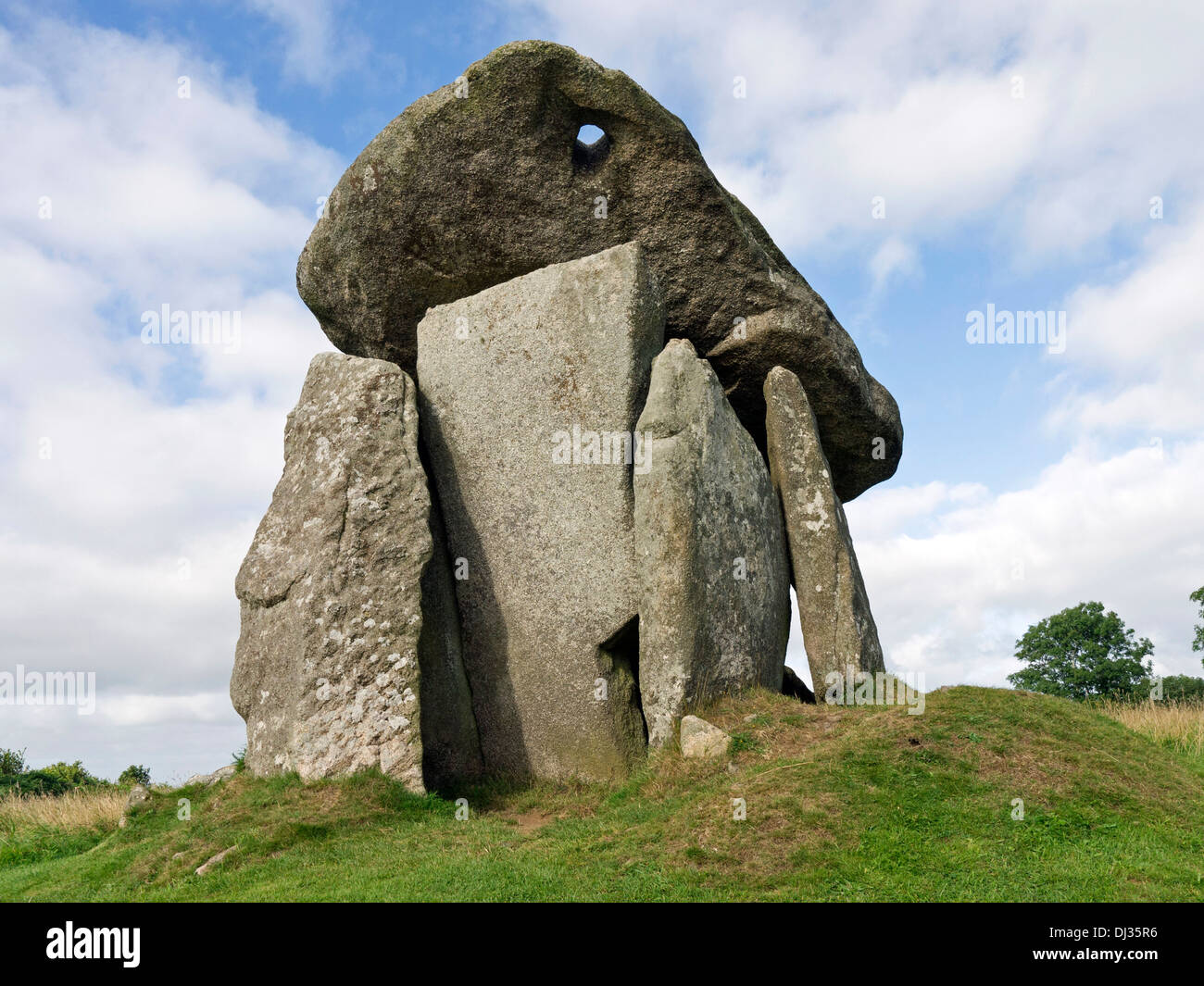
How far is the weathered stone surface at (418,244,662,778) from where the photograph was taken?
39.6 feet

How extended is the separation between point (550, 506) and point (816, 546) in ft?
11.8

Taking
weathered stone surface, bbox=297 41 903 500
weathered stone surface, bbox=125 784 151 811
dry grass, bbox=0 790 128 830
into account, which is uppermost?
weathered stone surface, bbox=297 41 903 500

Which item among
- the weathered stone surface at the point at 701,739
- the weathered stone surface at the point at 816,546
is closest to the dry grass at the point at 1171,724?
the weathered stone surface at the point at 816,546

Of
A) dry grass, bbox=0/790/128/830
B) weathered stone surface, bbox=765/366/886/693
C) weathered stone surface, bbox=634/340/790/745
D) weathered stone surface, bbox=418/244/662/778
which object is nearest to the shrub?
dry grass, bbox=0/790/128/830

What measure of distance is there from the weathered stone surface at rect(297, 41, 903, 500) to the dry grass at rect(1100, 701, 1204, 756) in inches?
278

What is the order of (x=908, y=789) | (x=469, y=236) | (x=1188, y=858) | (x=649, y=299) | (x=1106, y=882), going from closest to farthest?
(x=1106, y=882) < (x=1188, y=858) < (x=908, y=789) < (x=649, y=299) < (x=469, y=236)

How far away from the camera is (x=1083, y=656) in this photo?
28.5 meters

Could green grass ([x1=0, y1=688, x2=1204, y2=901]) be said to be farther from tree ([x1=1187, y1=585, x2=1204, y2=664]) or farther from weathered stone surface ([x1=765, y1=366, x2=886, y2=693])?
tree ([x1=1187, y1=585, x2=1204, y2=664])

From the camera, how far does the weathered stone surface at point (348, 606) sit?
10992 millimetres

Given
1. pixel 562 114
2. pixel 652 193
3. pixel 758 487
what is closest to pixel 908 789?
pixel 758 487

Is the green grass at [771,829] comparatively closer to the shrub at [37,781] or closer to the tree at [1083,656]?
the shrub at [37,781]

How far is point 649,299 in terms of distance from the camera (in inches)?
500

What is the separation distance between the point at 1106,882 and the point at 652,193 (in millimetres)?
9576

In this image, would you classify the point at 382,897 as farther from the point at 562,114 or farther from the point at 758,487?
the point at 562,114
